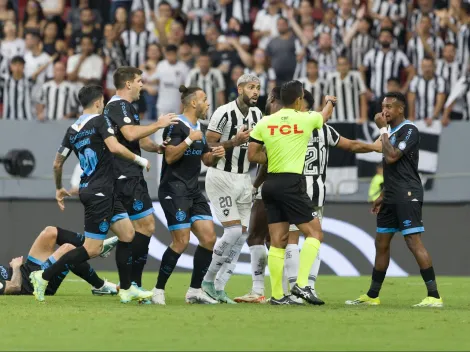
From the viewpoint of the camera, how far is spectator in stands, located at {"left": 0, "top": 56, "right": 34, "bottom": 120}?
2056 centimetres

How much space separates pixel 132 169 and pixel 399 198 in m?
2.86

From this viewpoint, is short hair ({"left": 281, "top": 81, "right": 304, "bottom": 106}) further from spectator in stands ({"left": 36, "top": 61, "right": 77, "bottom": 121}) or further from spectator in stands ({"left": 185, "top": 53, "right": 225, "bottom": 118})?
spectator in stands ({"left": 36, "top": 61, "right": 77, "bottom": 121})

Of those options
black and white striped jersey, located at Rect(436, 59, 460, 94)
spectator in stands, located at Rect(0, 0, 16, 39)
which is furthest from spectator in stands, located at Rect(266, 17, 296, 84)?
spectator in stands, located at Rect(0, 0, 16, 39)

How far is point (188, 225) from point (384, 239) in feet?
6.99

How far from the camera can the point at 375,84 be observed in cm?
1988

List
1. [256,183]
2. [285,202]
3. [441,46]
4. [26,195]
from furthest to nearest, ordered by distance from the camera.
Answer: [441,46]
[26,195]
[256,183]
[285,202]

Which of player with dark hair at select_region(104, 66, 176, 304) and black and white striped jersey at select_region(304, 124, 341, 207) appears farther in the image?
black and white striped jersey at select_region(304, 124, 341, 207)

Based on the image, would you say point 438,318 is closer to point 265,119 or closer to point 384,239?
point 384,239

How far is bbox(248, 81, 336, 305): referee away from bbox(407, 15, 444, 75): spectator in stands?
9241 mm

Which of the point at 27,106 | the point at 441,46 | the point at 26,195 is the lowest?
the point at 26,195

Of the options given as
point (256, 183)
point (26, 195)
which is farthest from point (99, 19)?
point (256, 183)

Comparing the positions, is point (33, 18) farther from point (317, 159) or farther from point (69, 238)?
point (317, 159)

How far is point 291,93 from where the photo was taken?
11367mm

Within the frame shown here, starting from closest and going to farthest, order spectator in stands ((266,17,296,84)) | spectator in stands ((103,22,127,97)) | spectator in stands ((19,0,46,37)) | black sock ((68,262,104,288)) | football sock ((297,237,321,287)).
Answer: football sock ((297,237,321,287))
black sock ((68,262,104,288))
spectator in stands ((266,17,296,84))
spectator in stands ((103,22,127,97))
spectator in stands ((19,0,46,37))
